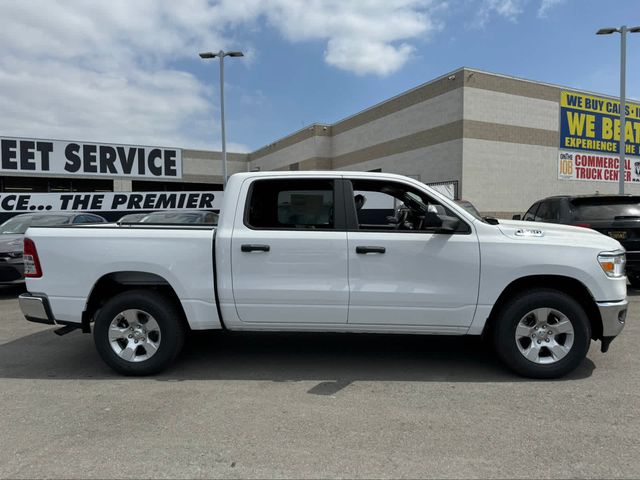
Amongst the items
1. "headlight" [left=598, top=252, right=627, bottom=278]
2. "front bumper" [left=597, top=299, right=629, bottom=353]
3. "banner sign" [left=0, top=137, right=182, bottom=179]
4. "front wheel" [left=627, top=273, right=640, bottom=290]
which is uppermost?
"banner sign" [left=0, top=137, right=182, bottom=179]

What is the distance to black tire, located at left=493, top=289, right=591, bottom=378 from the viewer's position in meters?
4.14

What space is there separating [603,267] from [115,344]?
4.59 meters

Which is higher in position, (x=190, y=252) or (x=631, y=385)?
(x=190, y=252)

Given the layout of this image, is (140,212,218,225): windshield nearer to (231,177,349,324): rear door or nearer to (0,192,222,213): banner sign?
(231,177,349,324): rear door

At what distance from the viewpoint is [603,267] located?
4137 mm

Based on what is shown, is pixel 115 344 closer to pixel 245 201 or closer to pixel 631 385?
pixel 245 201

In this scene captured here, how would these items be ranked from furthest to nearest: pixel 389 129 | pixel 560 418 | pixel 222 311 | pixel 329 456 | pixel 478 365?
pixel 389 129 < pixel 478 365 < pixel 222 311 < pixel 560 418 < pixel 329 456

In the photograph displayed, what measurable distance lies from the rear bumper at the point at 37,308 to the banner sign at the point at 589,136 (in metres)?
25.6

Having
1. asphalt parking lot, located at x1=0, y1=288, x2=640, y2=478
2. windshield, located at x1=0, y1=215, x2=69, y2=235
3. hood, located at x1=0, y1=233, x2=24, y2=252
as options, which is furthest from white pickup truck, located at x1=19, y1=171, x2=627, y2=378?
windshield, located at x1=0, y1=215, x2=69, y2=235

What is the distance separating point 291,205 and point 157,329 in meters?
1.76

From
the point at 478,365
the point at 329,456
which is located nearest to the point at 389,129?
the point at 478,365

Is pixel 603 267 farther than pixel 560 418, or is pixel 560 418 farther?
pixel 603 267

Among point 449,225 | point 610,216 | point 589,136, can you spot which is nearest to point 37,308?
point 449,225

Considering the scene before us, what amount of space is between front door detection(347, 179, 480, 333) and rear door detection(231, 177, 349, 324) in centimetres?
16
